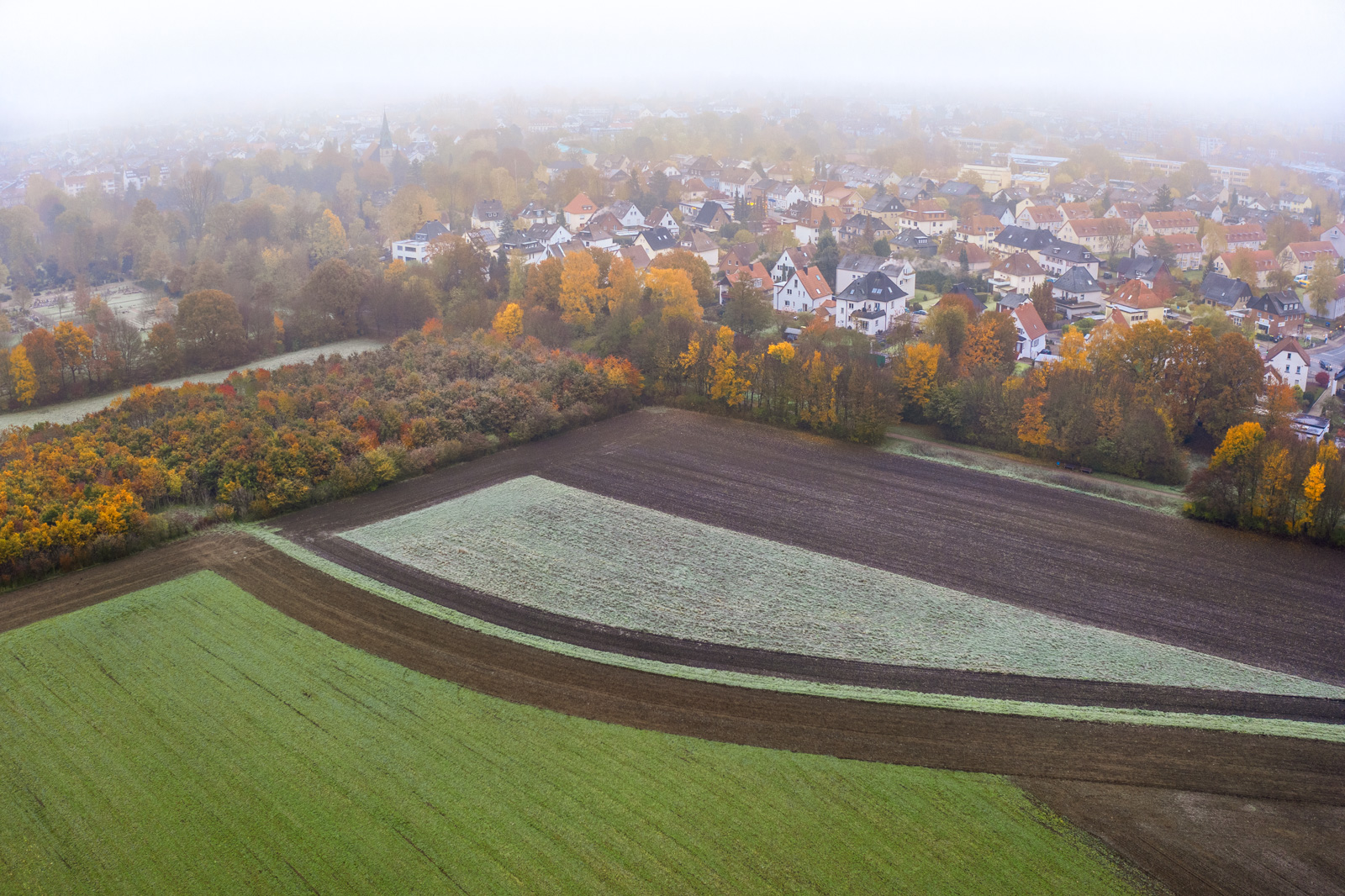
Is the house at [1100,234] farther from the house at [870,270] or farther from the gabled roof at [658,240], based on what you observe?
the gabled roof at [658,240]

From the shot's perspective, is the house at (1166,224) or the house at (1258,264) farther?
the house at (1166,224)

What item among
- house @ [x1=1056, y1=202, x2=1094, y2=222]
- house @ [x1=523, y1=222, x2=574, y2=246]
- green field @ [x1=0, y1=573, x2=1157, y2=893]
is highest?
house @ [x1=1056, y1=202, x2=1094, y2=222]

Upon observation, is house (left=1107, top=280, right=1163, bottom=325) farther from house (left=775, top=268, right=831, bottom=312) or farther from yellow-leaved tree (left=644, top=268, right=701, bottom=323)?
yellow-leaved tree (left=644, top=268, right=701, bottom=323)

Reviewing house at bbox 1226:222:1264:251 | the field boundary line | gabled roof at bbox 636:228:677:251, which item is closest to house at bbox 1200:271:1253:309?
house at bbox 1226:222:1264:251

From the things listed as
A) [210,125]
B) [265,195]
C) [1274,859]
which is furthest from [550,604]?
[210,125]

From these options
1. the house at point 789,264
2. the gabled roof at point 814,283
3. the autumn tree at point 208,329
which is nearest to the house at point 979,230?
the house at point 789,264

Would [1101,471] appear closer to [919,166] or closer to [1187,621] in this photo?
[1187,621]
